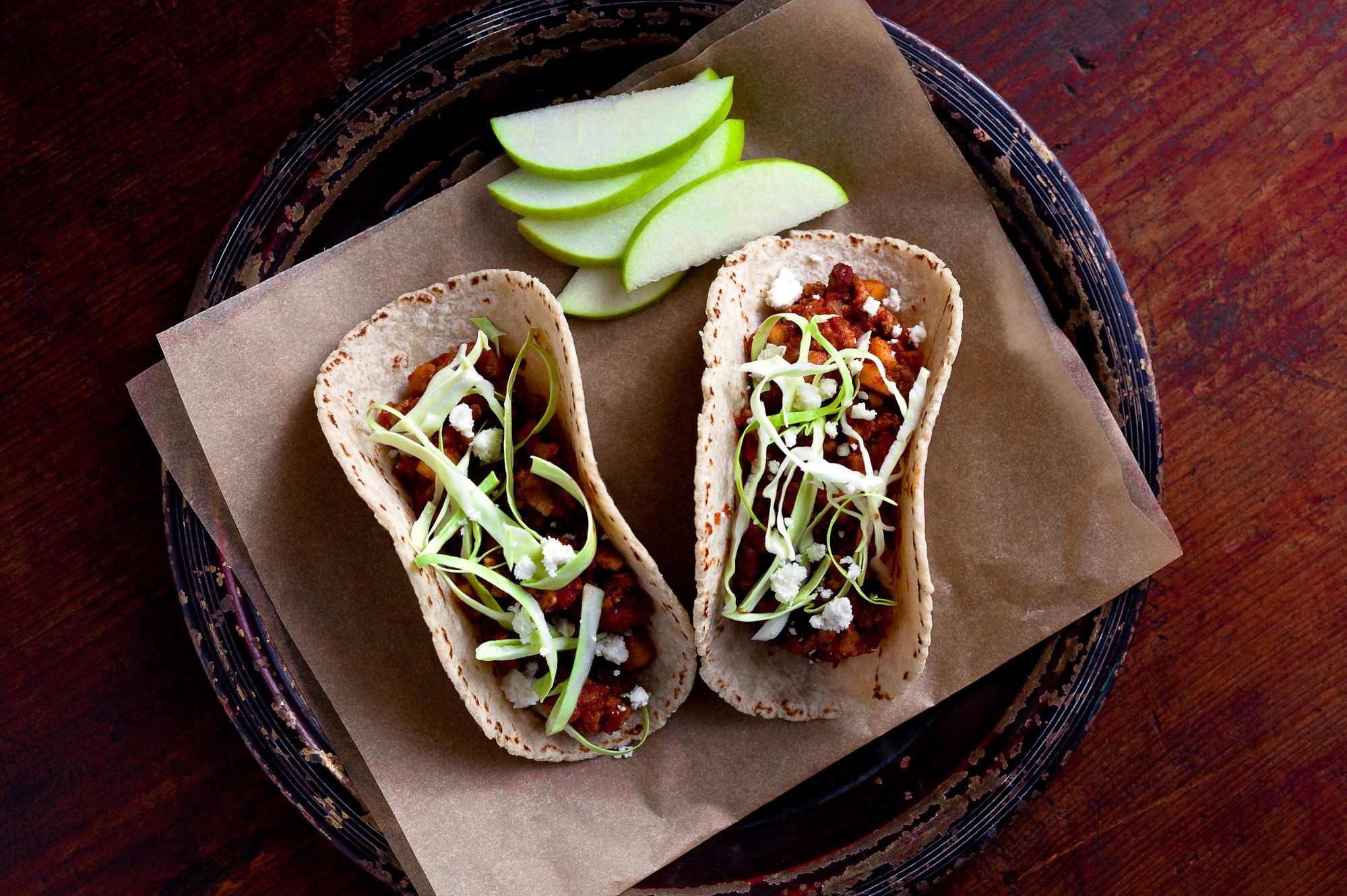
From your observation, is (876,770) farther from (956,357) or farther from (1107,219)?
(1107,219)

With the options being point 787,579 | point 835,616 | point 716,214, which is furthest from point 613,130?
point 835,616

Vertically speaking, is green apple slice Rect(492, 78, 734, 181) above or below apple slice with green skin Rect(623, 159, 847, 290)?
above

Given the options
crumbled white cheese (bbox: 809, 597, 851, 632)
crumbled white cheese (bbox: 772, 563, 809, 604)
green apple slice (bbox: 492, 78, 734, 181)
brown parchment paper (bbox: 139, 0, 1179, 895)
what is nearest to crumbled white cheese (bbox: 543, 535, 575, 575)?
brown parchment paper (bbox: 139, 0, 1179, 895)

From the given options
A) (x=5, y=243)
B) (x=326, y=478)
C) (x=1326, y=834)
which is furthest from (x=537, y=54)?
(x=1326, y=834)

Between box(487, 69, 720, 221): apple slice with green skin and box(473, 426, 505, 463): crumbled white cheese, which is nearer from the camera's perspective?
box(473, 426, 505, 463): crumbled white cheese

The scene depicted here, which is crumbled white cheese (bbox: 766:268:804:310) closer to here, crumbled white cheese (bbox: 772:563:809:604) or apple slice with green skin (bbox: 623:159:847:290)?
apple slice with green skin (bbox: 623:159:847:290)

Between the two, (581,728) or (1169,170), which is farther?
(1169,170)
